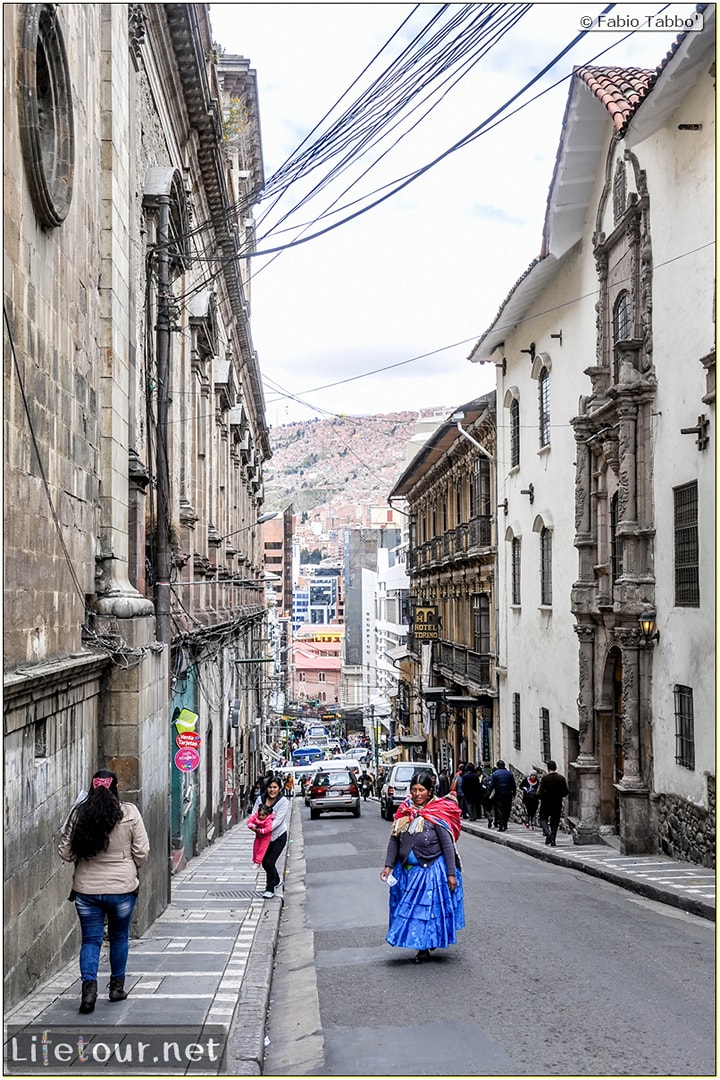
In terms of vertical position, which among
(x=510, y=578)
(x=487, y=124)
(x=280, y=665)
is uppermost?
(x=487, y=124)

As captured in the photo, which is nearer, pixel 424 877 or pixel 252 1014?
pixel 252 1014

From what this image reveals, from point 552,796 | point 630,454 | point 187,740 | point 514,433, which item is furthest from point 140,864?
point 514,433

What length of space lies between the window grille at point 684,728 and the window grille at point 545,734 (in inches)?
354

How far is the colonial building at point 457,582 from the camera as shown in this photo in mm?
31922

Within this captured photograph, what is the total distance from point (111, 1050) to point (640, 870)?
9.76 metres

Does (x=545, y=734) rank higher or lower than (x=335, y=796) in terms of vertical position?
higher

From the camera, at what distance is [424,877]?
868 centimetres

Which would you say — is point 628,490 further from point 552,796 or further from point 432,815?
point 432,815

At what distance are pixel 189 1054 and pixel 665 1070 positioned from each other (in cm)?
258

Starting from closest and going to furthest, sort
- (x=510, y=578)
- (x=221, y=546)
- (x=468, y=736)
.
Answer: (x=221, y=546), (x=510, y=578), (x=468, y=736)

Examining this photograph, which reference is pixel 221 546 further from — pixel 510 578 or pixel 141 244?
pixel 141 244

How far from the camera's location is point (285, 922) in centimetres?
1207

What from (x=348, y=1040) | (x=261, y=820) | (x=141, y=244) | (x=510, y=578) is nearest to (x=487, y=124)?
(x=141, y=244)

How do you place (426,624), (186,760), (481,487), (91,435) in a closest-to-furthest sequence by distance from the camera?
(91,435)
(186,760)
(481,487)
(426,624)
